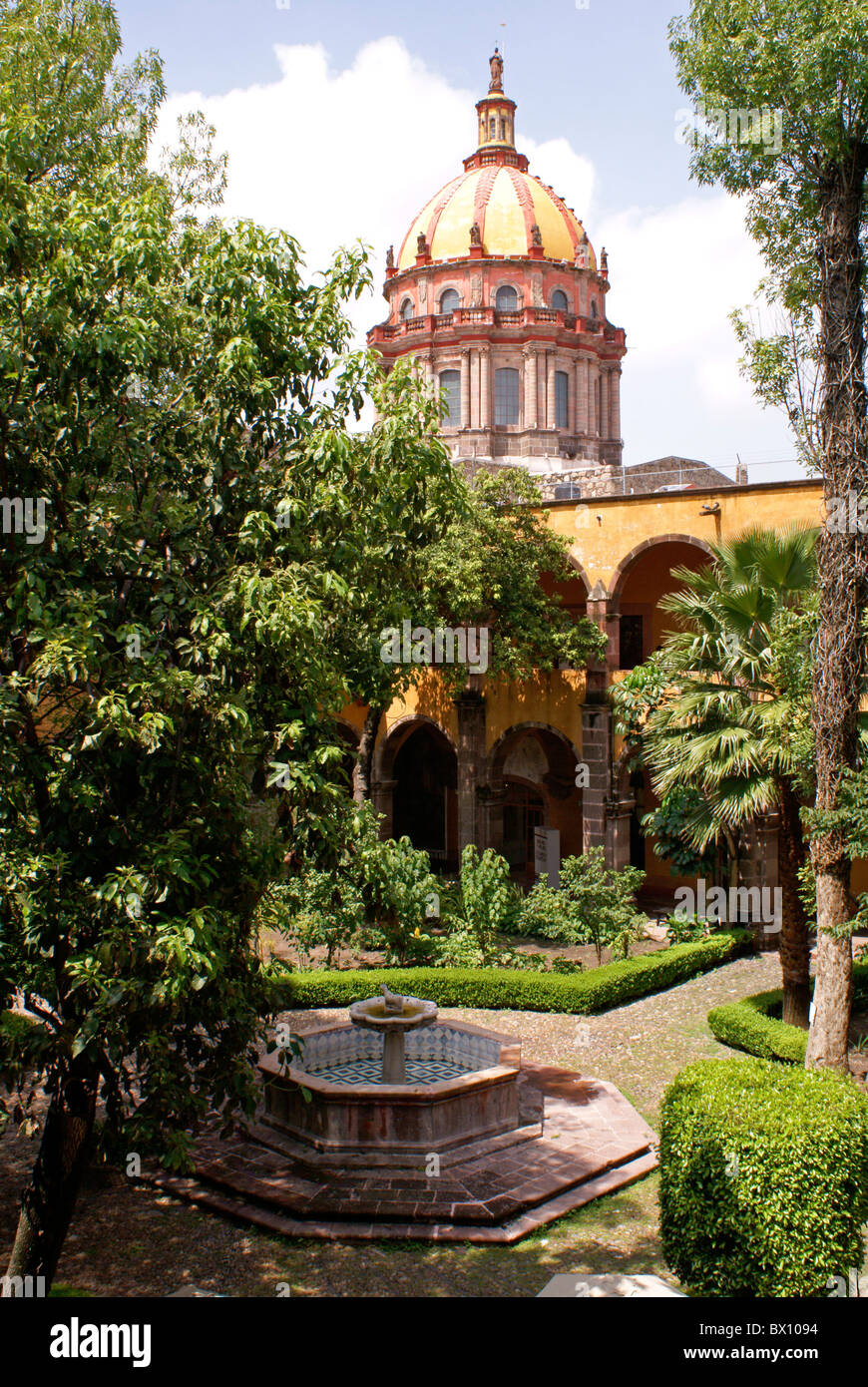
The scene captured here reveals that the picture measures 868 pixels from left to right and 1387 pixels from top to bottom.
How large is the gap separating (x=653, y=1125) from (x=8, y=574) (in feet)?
24.8

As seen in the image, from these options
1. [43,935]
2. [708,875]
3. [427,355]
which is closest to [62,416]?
[43,935]

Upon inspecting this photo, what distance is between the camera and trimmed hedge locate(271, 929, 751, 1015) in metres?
13.4

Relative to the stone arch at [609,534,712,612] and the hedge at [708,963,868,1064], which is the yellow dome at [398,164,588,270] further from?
the hedge at [708,963,868,1064]

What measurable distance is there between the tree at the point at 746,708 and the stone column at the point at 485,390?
22.0 m

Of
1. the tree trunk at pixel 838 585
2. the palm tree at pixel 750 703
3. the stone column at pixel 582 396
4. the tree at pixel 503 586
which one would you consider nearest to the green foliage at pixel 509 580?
the tree at pixel 503 586

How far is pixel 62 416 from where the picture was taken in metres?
5.43

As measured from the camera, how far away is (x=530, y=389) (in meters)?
33.6

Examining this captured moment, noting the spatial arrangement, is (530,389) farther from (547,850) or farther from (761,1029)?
(761,1029)

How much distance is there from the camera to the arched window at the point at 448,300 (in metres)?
34.6

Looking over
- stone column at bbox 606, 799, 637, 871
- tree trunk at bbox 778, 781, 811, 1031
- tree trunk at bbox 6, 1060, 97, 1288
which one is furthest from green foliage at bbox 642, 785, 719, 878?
tree trunk at bbox 6, 1060, 97, 1288

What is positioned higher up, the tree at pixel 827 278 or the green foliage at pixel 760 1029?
the tree at pixel 827 278

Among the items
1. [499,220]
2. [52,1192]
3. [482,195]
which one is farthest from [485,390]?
[52,1192]

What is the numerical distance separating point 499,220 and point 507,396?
6126 mm

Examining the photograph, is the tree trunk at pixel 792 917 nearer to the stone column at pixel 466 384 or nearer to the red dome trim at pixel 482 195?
the stone column at pixel 466 384
